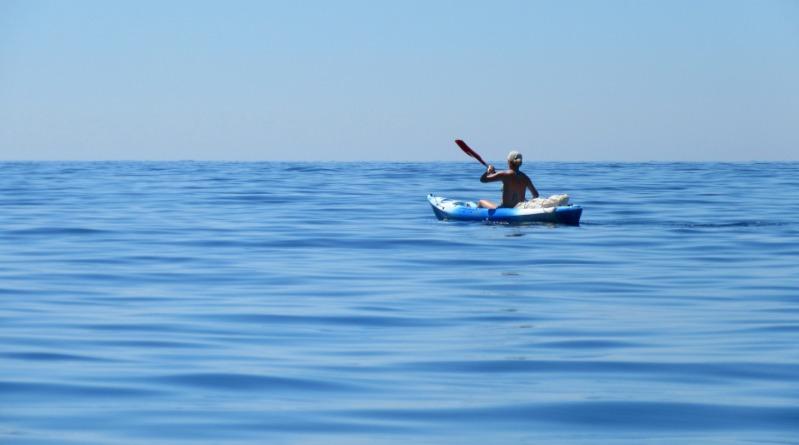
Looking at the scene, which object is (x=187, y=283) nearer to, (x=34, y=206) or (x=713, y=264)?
(x=713, y=264)

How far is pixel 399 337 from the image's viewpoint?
8.70 metres

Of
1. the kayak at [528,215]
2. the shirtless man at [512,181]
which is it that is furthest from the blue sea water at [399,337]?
the shirtless man at [512,181]

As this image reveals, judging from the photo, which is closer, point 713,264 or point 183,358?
point 183,358

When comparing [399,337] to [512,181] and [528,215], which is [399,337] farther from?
[512,181]

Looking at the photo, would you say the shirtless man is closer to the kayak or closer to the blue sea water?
the kayak

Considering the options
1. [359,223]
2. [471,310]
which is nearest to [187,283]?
[471,310]

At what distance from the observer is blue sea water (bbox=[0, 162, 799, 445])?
243 inches

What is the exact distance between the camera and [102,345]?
8.24 meters

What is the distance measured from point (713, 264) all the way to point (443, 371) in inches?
292

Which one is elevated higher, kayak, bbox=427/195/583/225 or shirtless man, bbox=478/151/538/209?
shirtless man, bbox=478/151/538/209

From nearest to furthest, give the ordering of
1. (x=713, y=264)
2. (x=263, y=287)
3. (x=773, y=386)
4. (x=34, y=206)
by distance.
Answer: (x=773, y=386) → (x=263, y=287) → (x=713, y=264) → (x=34, y=206)

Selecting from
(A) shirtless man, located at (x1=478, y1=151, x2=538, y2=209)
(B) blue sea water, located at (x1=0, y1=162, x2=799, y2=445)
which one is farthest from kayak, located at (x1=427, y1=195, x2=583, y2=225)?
(B) blue sea water, located at (x1=0, y1=162, x2=799, y2=445)

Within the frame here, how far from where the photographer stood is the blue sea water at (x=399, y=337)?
616 cm
